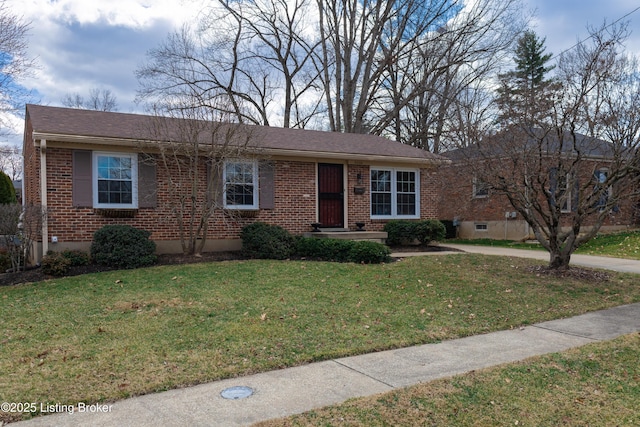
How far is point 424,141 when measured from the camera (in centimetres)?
2650

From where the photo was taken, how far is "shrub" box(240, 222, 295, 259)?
1106 cm

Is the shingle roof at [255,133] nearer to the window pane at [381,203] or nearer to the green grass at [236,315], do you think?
the window pane at [381,203]

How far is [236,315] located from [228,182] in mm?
6305

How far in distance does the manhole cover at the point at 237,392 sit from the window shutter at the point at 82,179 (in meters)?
8.29

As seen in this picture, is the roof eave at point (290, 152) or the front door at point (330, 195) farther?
the front door at point (330, 195)

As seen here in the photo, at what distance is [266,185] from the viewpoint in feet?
41.4

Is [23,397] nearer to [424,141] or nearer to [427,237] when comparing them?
[427,237]

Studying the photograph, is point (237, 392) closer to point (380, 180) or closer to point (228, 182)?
point (228, 182)

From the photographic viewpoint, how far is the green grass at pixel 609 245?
1345 centimetres

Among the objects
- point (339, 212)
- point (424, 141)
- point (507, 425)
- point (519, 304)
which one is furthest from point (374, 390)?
point (424, 141)

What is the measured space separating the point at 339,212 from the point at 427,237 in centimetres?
274

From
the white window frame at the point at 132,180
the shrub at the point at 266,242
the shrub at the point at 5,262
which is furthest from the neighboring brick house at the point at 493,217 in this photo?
the shrub at the point at 5,262

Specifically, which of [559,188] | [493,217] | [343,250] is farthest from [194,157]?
[493,217]

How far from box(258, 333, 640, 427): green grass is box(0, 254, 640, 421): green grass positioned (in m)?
1.14
